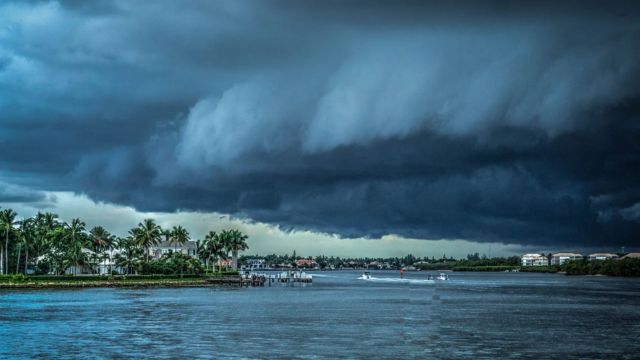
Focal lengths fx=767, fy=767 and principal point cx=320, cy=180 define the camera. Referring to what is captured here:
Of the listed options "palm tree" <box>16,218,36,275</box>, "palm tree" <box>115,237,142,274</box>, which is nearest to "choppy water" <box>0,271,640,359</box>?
"palm tree" <box>16,218,36,275</box>

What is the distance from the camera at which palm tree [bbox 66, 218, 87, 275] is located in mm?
184250

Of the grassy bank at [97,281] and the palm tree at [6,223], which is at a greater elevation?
the palm tree at [6,223]

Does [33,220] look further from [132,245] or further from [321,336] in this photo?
[321,336]

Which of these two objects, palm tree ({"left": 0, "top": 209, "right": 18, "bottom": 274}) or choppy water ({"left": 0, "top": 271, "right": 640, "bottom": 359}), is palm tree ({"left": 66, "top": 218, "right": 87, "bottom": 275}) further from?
choppy water ({"left": 0, "top": 271, "right": 640, "bottom": 359})

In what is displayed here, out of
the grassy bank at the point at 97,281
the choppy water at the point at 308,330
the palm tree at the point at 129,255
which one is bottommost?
the choppy water at the point at 308,330

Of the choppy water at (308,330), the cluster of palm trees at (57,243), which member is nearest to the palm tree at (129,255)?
the cluster of palm trees at (57,243)

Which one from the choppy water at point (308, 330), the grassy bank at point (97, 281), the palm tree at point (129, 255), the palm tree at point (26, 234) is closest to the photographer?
the choppy water at point (308, 330)

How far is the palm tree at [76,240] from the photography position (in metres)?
184

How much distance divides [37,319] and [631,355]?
203 feet

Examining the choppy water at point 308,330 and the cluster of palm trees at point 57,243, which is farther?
the cluster of palm trees at point 57,243

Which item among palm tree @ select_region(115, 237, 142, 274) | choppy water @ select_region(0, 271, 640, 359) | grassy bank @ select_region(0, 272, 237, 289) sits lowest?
choppy water @ select_region(0, 271, 640, 359)

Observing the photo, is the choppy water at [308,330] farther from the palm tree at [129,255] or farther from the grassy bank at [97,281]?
the palm tree at [129,255]

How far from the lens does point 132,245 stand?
19475cm

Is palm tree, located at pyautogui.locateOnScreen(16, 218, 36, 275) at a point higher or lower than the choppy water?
higher
